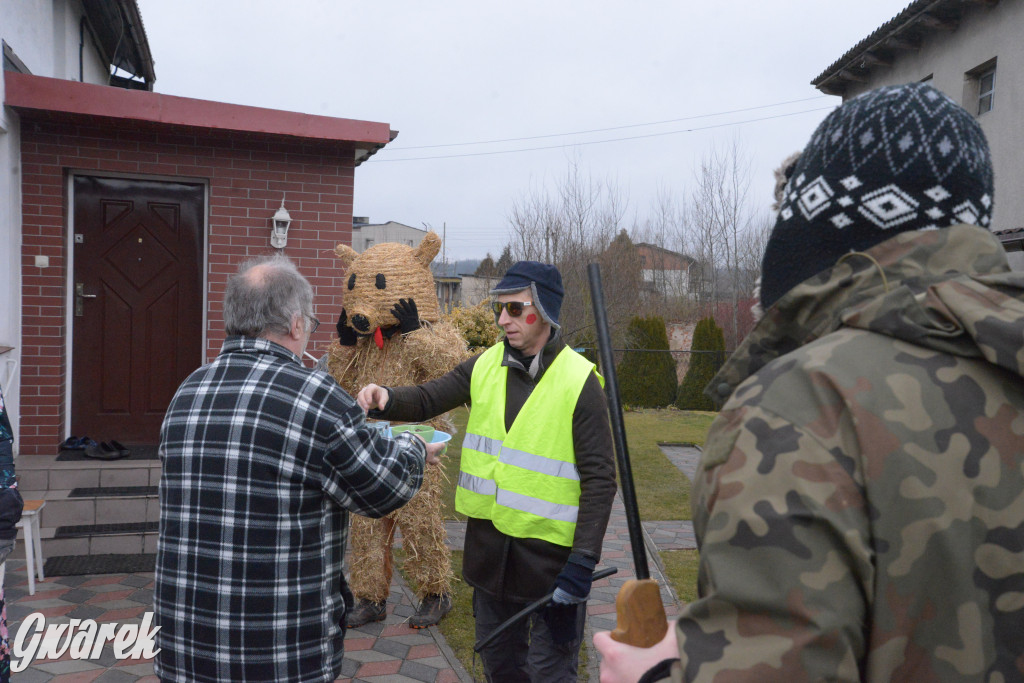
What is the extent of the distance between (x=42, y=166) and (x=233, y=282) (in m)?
5.23

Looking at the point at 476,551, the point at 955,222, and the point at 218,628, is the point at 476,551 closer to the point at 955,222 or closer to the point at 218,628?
the point at 218,628

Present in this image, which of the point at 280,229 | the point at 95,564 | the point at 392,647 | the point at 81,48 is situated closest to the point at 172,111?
the point at 280,229

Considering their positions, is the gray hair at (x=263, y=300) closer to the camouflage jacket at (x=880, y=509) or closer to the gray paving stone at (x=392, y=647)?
the camouflage jacket at (x=880, y=509)

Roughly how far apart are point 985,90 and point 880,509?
14691 mm

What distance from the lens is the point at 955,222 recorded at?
108 centimetres

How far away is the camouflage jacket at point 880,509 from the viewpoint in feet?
2.87

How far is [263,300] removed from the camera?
2355mm

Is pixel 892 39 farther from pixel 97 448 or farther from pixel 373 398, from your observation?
pixel 97 448

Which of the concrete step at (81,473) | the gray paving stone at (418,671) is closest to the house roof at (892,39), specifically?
the gray paving stone at (418,671)

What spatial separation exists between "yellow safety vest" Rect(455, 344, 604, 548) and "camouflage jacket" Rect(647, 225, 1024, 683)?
199 cm

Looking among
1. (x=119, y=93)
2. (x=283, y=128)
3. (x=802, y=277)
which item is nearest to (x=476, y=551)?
(x=802, y=277)

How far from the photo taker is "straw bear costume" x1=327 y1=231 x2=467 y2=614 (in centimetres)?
466

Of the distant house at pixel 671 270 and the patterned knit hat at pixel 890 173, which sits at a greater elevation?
the distant house at pixel 671 270

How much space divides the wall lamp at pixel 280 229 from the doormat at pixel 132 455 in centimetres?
209
